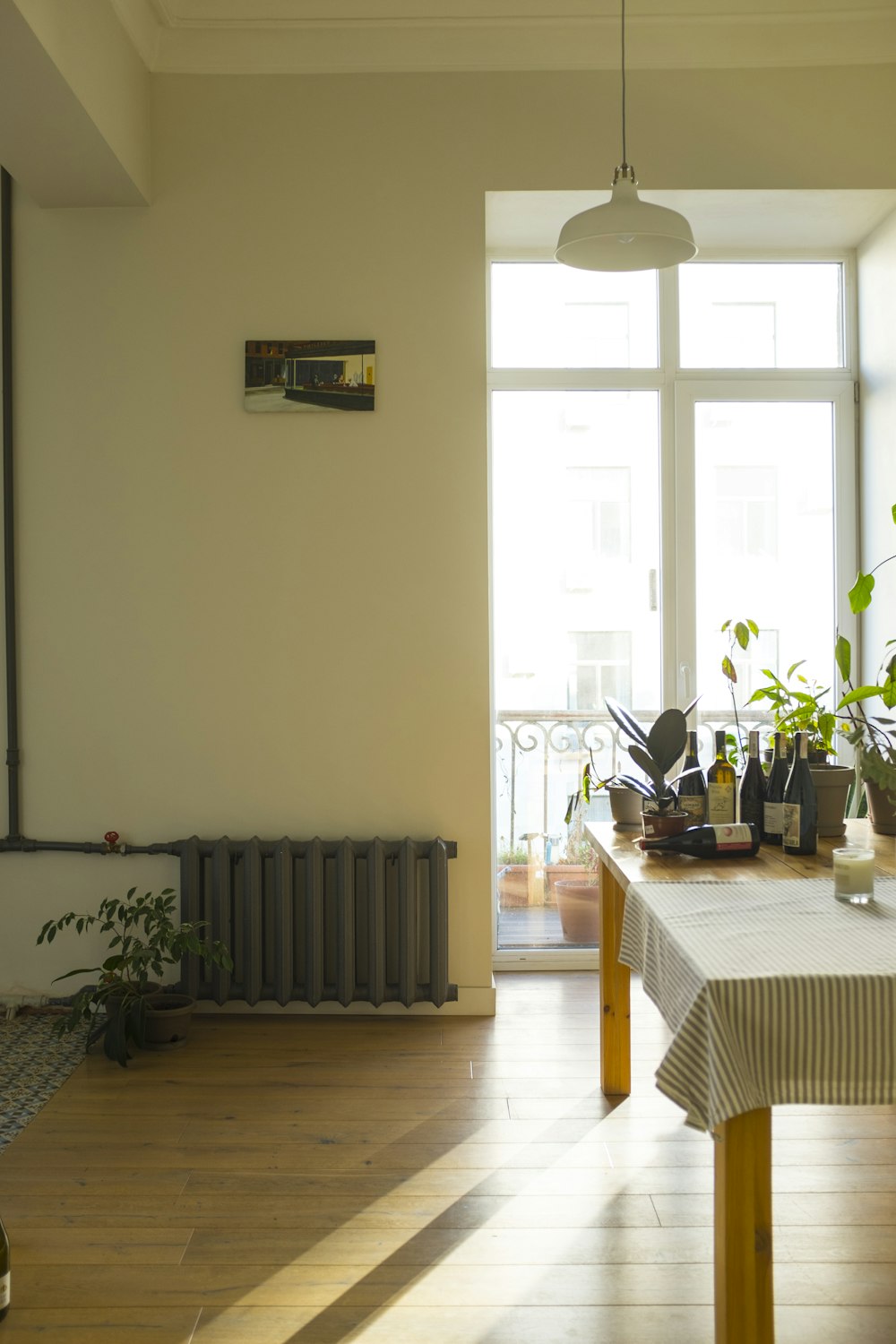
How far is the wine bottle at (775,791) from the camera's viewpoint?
260cm

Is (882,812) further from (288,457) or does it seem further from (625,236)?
(288,457)

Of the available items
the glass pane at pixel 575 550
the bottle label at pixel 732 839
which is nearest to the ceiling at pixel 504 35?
the glass pane at pixel 575 550

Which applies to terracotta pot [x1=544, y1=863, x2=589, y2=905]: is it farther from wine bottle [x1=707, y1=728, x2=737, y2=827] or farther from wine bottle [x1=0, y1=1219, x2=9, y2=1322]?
wine bottle [x1=0, y1=1219, x2=9, y2=1322]

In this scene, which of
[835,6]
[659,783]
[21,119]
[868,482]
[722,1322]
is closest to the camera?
[722,1322]

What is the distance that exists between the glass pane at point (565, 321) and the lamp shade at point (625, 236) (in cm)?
144

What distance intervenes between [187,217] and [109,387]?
0.63 meters

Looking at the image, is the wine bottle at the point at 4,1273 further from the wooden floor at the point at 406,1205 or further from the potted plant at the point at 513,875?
the potted plant at the point at 513,875

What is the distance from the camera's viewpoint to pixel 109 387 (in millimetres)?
3715

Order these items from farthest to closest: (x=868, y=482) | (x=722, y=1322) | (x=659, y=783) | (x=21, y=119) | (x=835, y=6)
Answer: (x=868, y=482) → (x=835, y=6) → (x=21, y=119) → (x=659, y=783) → (x=722, y=1322)

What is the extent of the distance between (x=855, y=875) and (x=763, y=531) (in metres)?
2.43

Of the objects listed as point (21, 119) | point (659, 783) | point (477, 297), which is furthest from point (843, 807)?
point (21, 119)

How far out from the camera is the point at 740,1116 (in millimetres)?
1588

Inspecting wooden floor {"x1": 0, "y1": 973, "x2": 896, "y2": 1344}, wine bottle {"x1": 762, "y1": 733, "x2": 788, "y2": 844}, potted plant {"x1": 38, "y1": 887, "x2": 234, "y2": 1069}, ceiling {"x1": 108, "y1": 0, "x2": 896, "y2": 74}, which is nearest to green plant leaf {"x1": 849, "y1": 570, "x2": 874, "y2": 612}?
wine bottle {"x1": 762, "y1": 733, "x2": 788, "y2": 844}

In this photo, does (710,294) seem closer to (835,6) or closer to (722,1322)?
(835,6)
